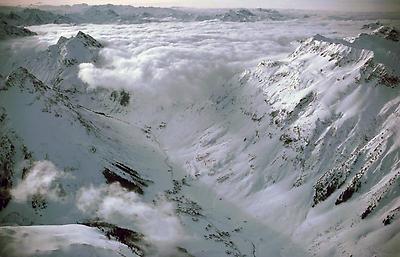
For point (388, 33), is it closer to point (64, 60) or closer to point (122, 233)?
point (122, 233)

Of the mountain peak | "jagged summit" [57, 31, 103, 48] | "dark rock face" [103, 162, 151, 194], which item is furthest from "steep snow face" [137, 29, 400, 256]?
the mountain peak

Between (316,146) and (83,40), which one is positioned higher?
(316,146)

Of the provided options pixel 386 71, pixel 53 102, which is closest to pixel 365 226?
pixel 386 71

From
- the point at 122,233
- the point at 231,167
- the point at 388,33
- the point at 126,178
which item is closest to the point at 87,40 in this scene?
the point at 231,167

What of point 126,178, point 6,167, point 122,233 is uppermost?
point 6,167

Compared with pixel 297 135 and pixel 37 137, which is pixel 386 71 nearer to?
pixel 297 135

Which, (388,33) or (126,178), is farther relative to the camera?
(388,33)

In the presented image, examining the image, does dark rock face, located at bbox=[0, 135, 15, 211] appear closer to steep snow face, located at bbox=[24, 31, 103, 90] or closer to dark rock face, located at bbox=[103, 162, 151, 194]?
dark rock face, located at bbox=[103, 162, 151, 194]

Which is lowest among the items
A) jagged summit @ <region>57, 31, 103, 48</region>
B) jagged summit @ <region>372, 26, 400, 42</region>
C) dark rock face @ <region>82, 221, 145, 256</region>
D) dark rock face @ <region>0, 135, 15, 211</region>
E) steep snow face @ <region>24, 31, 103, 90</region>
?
steep snow face @ <region>24, 31, 103, 90</region>

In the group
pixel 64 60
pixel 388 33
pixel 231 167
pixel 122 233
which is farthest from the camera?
pixel 64 60
